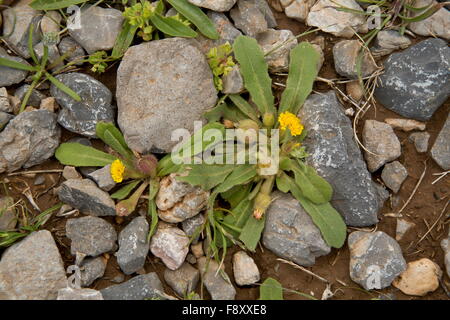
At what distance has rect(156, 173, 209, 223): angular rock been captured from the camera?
3789mm

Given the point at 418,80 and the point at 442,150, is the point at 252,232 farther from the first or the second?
the point at 418,80

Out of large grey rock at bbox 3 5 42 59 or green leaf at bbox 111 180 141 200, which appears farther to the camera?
large grey rock at bbox 3 5 42 59

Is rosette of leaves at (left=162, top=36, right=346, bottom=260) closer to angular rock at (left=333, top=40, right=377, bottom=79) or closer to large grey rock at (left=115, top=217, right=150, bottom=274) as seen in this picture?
angular rock at (left=333, top=40, right=377, bottom=79)

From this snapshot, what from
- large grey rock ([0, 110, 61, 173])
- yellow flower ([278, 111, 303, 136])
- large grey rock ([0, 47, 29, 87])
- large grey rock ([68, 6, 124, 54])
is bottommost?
large grey rock ([0, 110, 61, 173])

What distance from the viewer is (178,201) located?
381cm

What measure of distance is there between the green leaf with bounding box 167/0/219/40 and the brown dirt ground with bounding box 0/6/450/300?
143 cm

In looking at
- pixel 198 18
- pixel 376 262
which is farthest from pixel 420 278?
pixel 198 18

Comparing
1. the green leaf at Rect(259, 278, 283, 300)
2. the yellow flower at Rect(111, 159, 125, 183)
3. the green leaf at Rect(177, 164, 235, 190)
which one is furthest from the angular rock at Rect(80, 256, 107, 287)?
the green leaf at Rect(259, 278, 283, 300)

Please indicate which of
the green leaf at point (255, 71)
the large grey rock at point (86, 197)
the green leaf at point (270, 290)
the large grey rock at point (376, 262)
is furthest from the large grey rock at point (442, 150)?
the large grey rock at point (86, 197)

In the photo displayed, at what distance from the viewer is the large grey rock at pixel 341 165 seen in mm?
3791

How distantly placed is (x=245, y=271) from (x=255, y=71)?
1.49 metres

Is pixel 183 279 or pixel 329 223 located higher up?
pixel 329 223

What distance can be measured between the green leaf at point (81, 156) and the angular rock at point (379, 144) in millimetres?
1942

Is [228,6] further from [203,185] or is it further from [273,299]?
[273,299]
